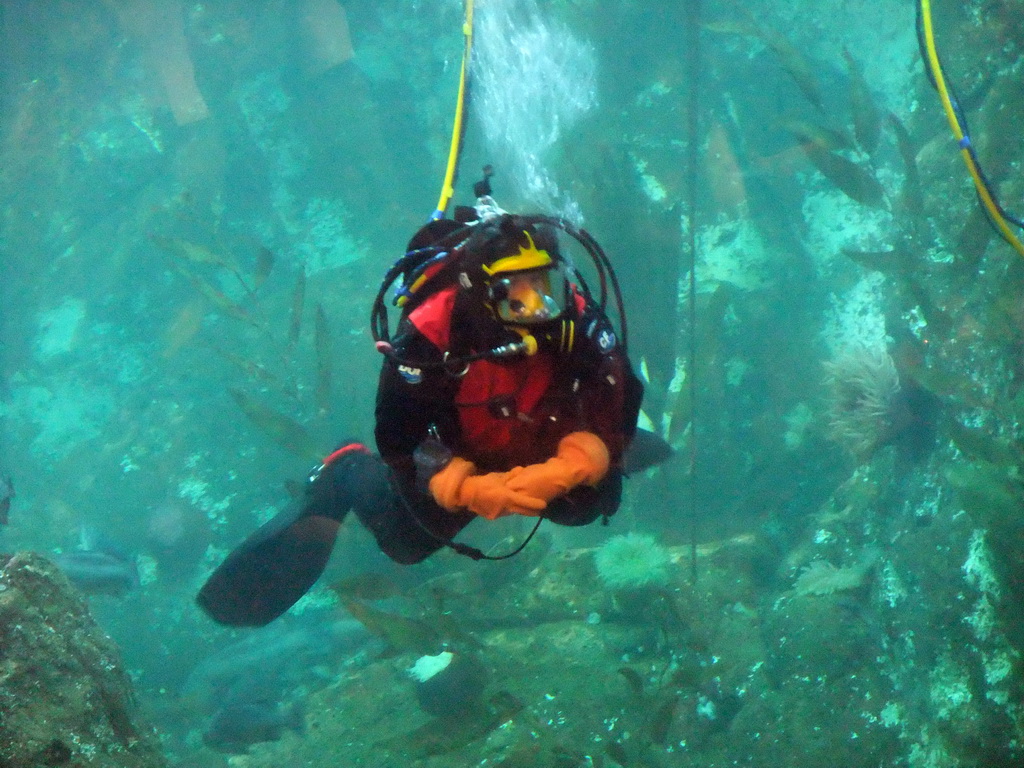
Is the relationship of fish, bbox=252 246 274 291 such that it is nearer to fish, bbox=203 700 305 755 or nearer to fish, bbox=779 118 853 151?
fish, bbox=203 700 305 755

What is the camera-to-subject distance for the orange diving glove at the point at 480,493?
1.89m

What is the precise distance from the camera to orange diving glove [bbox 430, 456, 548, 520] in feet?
6.19

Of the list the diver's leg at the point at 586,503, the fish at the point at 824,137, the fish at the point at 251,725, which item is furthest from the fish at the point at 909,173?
the fish at the point at 251,725

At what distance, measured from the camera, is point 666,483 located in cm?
544

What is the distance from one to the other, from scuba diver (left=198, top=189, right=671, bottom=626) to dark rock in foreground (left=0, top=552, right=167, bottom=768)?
1536 mm

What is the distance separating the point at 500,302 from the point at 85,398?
1320cm

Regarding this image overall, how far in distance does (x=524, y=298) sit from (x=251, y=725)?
16.5 ft

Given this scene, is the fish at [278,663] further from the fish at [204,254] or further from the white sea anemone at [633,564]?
the fish at [204,254]

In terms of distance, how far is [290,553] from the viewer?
3361mm

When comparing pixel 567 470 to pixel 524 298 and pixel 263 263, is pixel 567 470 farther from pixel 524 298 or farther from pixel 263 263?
pixel 263 263

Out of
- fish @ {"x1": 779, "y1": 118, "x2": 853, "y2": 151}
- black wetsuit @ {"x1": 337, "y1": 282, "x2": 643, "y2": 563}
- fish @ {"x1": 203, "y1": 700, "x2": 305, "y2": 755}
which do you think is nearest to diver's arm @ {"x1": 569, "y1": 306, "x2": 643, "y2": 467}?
black wetsuit @ {"x1": 337, "y1": 282, "x2": 643, "y2": 563}

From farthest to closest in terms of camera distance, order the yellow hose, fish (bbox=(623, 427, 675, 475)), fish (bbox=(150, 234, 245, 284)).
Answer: fish (bbox=(150, 234, 245, 284)) → the yellow hose → fish (bbox=(623, 427, 675, 475))

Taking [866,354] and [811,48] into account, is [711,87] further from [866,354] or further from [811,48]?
[866,354]

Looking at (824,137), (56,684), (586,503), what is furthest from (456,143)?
(824,137)
